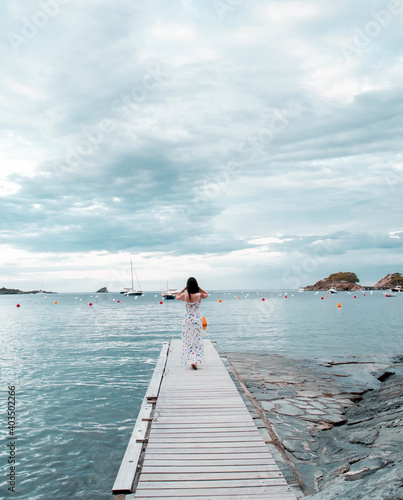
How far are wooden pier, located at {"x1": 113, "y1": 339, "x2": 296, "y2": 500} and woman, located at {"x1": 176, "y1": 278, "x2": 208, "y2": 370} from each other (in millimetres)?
2391

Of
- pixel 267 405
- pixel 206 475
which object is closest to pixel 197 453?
pixel 206 475

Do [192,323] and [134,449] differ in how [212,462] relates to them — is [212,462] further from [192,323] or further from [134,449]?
[192,323]

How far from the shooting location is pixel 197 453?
5.71 m

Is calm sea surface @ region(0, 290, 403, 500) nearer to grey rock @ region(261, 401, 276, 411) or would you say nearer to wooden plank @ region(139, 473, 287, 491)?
wooden plank @ region(139, 473, 287, 491)

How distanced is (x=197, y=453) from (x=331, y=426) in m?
4.25

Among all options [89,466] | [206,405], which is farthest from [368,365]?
[89,466]

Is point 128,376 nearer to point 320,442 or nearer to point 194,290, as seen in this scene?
point 194,290

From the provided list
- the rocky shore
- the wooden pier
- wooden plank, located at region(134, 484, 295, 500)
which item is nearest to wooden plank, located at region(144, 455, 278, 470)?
the wooden pier

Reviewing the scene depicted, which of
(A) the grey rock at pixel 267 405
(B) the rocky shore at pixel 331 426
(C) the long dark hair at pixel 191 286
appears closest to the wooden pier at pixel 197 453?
(B) the rocky shore at pixel 331 426

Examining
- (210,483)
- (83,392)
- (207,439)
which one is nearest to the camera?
(210,483)

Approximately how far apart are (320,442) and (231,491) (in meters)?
3.41

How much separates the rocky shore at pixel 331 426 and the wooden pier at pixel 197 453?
0.37 m

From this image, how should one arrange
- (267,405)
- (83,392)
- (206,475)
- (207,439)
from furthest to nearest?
(83,392) → (267,405) → (207,439) → (206,475)

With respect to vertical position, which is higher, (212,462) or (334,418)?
(212,462)
